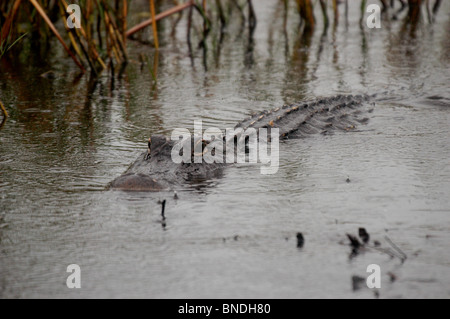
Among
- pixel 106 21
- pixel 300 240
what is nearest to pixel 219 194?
pixel 300 240

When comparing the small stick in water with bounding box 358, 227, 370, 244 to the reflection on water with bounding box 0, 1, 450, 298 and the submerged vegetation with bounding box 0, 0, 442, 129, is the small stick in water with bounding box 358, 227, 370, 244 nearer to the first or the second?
the reflection on water with bounding box 0, 1, 450, 298

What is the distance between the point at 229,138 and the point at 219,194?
1200 millimetres

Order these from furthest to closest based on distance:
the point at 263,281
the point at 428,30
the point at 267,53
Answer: the point at 428,30
the point at 267,53
the point at 263,281

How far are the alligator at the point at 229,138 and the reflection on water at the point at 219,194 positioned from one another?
15cm

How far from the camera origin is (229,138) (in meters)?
5.78

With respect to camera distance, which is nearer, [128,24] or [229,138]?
[229,138]

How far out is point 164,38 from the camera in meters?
11.7

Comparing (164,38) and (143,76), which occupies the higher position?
(164,38)

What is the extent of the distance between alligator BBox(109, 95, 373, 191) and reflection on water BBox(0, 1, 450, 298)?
5.8 inches

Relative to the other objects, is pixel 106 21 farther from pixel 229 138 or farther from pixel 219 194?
pixel 219 194

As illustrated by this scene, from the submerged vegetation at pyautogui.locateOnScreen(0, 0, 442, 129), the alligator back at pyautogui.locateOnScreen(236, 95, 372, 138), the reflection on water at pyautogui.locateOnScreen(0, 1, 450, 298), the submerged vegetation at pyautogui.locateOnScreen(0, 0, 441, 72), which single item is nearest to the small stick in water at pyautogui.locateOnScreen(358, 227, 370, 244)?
→ the reflection on water at pyautogui.locateOnScreen(0, 1, 450, 298)

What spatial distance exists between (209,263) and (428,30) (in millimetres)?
9302
